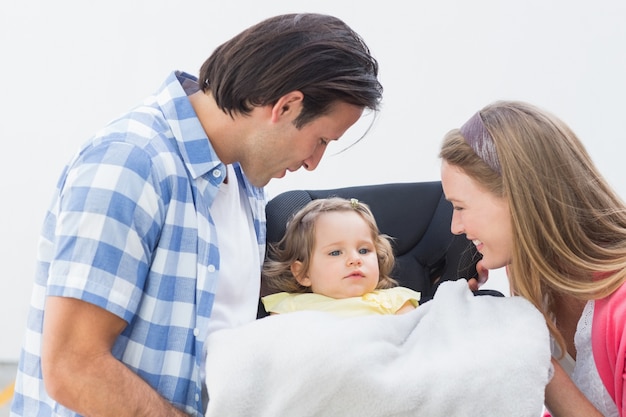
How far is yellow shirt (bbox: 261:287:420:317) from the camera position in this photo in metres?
1.68

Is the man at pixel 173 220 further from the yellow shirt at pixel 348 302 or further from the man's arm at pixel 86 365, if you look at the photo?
the yellow shirt at pixel 348 302

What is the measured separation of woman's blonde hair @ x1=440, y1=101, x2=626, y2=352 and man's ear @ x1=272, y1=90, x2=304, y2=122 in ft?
1.06

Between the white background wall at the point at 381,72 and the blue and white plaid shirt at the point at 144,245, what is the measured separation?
Result: 156cm

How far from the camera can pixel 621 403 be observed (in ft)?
4.35

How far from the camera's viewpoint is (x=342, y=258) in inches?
68.7

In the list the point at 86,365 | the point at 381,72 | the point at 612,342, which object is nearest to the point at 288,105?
the point at 86,365

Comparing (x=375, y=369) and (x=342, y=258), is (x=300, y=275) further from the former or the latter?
(x=375, y=369)

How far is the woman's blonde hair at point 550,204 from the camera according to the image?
1.33 metres

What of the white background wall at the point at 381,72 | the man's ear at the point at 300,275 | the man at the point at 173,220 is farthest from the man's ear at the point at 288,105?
the white background wall at the point at 381,72

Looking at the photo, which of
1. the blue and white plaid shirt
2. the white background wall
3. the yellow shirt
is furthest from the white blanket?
the white background wall

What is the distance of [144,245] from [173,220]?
3.0 inches

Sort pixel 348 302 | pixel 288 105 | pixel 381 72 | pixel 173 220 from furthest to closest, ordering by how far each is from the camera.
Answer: pixel 381 72 < pixel 348 302 < pixel 288 105 < pixel 173 220

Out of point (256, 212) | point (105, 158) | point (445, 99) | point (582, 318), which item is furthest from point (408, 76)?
point (105, 158)

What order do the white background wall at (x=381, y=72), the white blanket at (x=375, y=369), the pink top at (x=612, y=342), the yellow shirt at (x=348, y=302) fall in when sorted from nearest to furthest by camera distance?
the white blanket at (x=375, y=369) < the pink top at (x=612, y=342) < the yellow shirt at (x=348, y=302) < the white background wall at (x=381, y=72)
